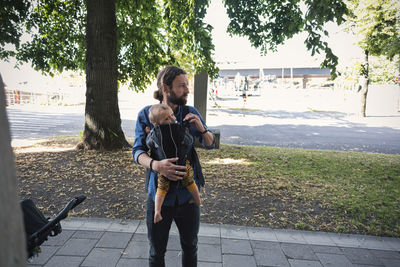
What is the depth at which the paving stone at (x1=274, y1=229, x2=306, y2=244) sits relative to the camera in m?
3.35

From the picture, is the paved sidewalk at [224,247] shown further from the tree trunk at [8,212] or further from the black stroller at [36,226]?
the tree trunk at [8,212]

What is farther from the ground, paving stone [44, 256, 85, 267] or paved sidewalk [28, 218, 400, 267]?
paving stone [44, 256, 85, 267]

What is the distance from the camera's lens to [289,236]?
11.4 ft

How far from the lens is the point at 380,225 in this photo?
12.5ft

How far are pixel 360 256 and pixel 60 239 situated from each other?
3.62 m

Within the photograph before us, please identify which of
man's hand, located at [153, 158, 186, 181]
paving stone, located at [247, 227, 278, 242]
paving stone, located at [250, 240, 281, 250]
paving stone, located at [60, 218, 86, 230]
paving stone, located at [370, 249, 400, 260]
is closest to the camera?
man's hand, located at [153, 158, 186, 181]

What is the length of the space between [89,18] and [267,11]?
526cm

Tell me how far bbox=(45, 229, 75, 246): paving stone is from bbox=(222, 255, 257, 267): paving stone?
6.39ft

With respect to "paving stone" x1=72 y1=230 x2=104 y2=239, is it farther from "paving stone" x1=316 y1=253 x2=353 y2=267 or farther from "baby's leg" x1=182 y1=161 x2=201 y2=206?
"paving stone" x1=316 y1=253 x2=353 y2=267

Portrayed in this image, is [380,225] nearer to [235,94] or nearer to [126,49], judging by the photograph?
[126,49]

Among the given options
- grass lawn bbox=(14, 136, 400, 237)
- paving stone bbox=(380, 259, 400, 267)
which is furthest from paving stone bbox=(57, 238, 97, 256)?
paving stone bbox=(380, 259, 400, 267)

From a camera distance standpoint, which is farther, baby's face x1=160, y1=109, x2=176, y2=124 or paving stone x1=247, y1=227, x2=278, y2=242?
paving stone x1=247, y1=227, x2=278, y2=242

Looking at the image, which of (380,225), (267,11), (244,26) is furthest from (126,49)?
(380,225)

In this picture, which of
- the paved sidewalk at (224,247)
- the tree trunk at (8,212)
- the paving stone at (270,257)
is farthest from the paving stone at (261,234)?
the tree trunk at (8,212)
